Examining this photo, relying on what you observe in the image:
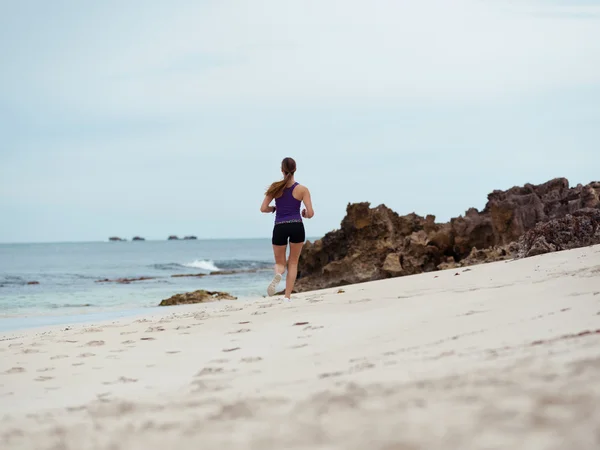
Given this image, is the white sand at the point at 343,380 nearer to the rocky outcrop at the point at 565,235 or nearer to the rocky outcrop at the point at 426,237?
the rocky outcrop at the point at 565,235

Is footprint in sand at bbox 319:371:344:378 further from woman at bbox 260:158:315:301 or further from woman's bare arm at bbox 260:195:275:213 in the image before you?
woman's bare arm at bbox 260:195:275:213

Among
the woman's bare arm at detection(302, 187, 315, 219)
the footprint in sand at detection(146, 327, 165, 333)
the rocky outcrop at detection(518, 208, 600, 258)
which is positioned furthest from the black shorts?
the rocky outcrop at detection(518, 208, 600, 258)

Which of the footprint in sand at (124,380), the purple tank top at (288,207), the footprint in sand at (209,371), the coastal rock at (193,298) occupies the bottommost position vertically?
the coastal rock at (193,298)

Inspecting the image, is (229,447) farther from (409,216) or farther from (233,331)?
(409,216)

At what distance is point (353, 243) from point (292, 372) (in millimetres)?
12765

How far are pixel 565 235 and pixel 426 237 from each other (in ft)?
19.6

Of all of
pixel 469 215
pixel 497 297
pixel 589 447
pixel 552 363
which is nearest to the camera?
pixel 589 447

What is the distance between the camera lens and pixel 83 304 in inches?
647

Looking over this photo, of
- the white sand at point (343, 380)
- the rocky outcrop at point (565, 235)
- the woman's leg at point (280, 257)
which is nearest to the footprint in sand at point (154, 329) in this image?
the white sand at point (343, 380)

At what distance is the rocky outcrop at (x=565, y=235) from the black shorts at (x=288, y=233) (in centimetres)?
359

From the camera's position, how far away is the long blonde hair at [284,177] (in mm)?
7805

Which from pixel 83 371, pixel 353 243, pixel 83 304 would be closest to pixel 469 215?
pixel 353 243

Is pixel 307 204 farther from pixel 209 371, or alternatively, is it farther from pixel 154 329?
pixel 209 371

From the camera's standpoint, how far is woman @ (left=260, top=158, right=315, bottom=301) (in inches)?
309
